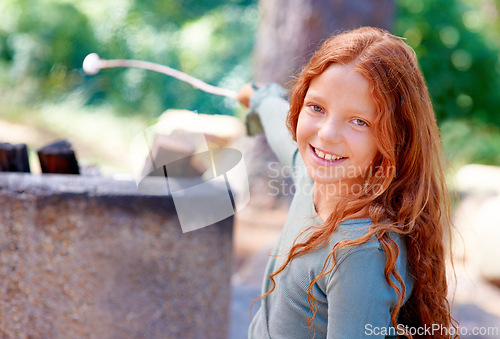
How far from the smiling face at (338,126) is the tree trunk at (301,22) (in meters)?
2.75

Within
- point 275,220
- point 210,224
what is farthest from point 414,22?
point 210,224

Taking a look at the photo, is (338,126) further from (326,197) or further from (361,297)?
(361,297)

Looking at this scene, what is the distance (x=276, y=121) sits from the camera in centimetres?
148

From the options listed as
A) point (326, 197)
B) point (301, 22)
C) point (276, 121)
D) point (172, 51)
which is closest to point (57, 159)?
point (276, 121)

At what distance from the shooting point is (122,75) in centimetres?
773

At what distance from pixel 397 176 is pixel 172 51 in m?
6.80

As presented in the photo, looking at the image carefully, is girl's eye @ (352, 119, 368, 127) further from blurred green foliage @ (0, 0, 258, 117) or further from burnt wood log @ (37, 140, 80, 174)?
blurred green foliage @ (0, 0, 258, 117)

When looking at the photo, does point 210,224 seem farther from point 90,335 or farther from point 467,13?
point 467,13

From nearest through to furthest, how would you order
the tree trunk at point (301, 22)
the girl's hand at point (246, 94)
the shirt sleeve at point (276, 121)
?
the shirt sleeve at point (276, 121), the girl's hand at point (246, 94), the tree trunk at point (301, 22)

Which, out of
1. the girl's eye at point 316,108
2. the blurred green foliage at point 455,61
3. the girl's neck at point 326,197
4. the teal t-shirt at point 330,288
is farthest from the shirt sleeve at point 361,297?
the blurred green foliage at point 455,61

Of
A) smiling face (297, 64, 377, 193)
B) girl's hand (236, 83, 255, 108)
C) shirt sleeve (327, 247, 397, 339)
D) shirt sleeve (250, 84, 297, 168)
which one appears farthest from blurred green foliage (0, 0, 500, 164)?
shirt sleeve (327, 247, 397, 339)

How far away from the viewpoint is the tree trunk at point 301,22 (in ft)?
12.8

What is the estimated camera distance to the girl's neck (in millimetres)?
1110

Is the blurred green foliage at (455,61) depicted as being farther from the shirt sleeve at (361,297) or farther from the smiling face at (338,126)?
the shirt sleeve at (361,297)
